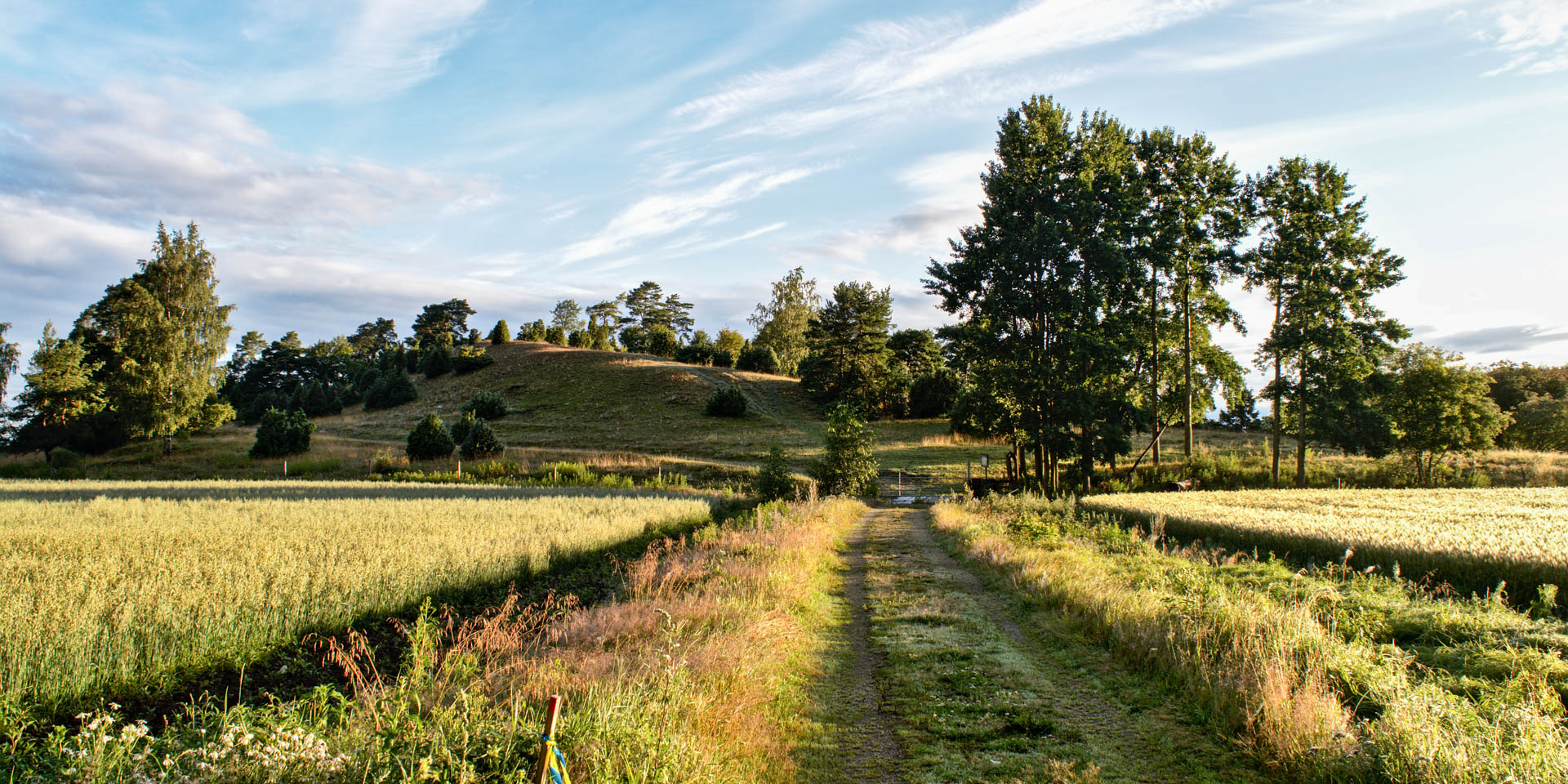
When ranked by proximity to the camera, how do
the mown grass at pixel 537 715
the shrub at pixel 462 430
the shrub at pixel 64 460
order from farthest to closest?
the shrub at pixel 462 430 → the shrub at pixel 64 460 → the mown grass at pixel 537 715

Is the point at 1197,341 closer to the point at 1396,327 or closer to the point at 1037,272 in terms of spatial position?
the point at 1396,327

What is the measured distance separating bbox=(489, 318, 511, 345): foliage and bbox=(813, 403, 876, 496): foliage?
247 ft

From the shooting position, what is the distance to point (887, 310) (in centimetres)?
6925

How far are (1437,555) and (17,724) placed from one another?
18439mm

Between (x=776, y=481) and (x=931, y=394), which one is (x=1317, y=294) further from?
(x=931, y=394)

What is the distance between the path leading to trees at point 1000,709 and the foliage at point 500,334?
94.4 metres

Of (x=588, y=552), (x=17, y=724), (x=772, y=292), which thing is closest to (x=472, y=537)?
(x=588, y=552)

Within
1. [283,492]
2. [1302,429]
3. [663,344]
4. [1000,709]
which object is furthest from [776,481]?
[663,344]

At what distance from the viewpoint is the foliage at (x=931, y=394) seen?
6762cm

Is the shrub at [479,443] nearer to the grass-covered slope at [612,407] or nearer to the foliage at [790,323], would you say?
the grass-covered slope at [612,407]

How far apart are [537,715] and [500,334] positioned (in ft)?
322

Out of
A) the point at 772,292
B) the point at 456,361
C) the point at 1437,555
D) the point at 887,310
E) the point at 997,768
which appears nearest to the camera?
the point at 997,768

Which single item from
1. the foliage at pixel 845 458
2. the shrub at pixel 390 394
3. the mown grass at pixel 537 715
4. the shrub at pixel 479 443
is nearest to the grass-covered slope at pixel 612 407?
the shrub at pixel 390 394

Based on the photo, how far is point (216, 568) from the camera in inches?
370
